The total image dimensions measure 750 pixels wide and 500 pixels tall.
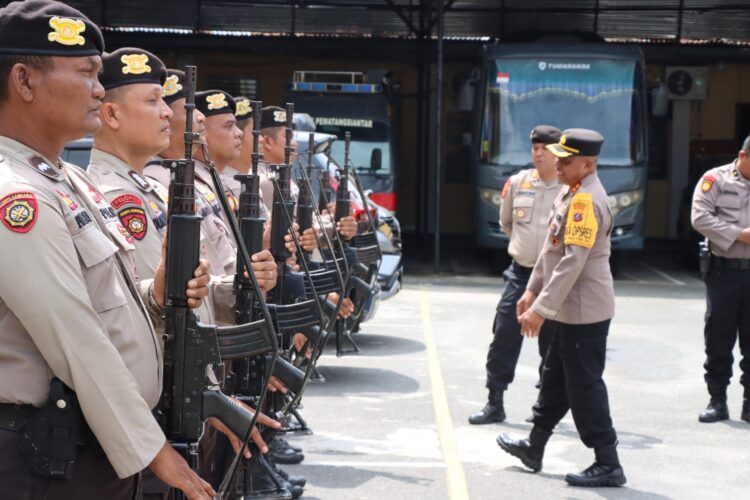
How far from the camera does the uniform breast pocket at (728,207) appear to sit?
829 cm

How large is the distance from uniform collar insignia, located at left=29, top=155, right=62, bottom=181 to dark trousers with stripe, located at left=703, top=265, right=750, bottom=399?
6.30 meters

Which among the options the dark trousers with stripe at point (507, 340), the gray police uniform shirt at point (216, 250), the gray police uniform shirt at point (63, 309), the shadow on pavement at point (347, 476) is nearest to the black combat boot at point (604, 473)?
the shadow on pavement at point (347, 476)

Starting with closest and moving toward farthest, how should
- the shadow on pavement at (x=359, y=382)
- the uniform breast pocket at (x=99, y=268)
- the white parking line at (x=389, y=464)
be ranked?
the uniform breast pocket at (x=99, y=268)
the white parking line at (x=389, y=464)
the shadow on pavement at (x=359, y=382)

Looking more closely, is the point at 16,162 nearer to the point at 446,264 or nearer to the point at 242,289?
the point at 242,289

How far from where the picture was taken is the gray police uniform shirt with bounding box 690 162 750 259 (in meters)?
8.27

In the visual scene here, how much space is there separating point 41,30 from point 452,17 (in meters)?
21.5

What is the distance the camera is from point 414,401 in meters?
8.73

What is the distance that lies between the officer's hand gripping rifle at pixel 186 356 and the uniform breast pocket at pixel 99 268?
0.34 metres

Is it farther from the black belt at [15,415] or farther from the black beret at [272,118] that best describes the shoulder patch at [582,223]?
the black belt at [15,415]

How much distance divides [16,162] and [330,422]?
5.39 meters

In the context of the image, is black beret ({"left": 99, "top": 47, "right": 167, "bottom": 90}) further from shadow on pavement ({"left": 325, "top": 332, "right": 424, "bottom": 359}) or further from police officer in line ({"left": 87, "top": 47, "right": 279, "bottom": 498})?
shadow on pavement ({"left": 325, "top": 332, "right": 424, "bottom": 359})

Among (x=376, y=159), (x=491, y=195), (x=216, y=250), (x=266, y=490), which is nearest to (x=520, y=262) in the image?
(x=266, y=490)

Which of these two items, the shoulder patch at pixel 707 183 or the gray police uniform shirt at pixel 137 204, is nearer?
the gray police uniform shirt at pixel 137 204

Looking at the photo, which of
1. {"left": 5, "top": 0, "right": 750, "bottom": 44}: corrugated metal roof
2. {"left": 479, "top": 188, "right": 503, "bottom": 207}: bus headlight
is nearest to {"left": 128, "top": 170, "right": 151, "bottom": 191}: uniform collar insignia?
{"left": 479, "top": 188, "right": 503, "bottom": 207}: bus headlight
